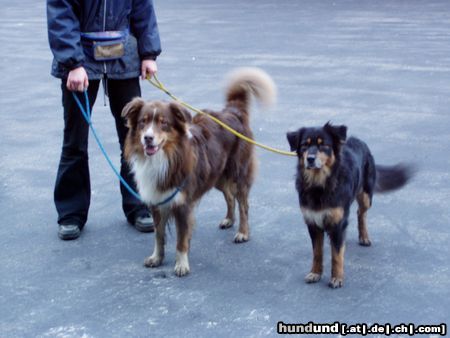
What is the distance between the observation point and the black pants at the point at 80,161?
5.19m

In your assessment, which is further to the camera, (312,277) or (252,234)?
(252,234)

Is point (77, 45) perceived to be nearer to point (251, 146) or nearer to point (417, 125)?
point (251, 146)

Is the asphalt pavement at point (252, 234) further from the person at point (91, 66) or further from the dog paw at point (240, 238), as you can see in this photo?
the person at point (91, 66)

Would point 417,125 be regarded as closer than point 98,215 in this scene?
No

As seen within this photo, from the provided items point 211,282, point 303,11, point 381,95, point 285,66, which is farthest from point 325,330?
point 303,11

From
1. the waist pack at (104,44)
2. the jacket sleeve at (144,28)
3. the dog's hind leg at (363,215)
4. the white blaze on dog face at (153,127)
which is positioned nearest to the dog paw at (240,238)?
the dog's hind leg at (363,215)

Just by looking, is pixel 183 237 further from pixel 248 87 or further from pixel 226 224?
pixel 248 87

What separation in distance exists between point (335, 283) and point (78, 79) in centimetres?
224

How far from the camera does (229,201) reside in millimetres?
5461

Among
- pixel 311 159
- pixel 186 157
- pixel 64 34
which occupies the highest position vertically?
pixel 64 34

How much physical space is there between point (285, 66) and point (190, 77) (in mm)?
1684

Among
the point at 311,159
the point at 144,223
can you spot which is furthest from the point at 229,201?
the point at 311,159

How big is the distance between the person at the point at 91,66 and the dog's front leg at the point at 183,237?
673mm

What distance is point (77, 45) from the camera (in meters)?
4.76
